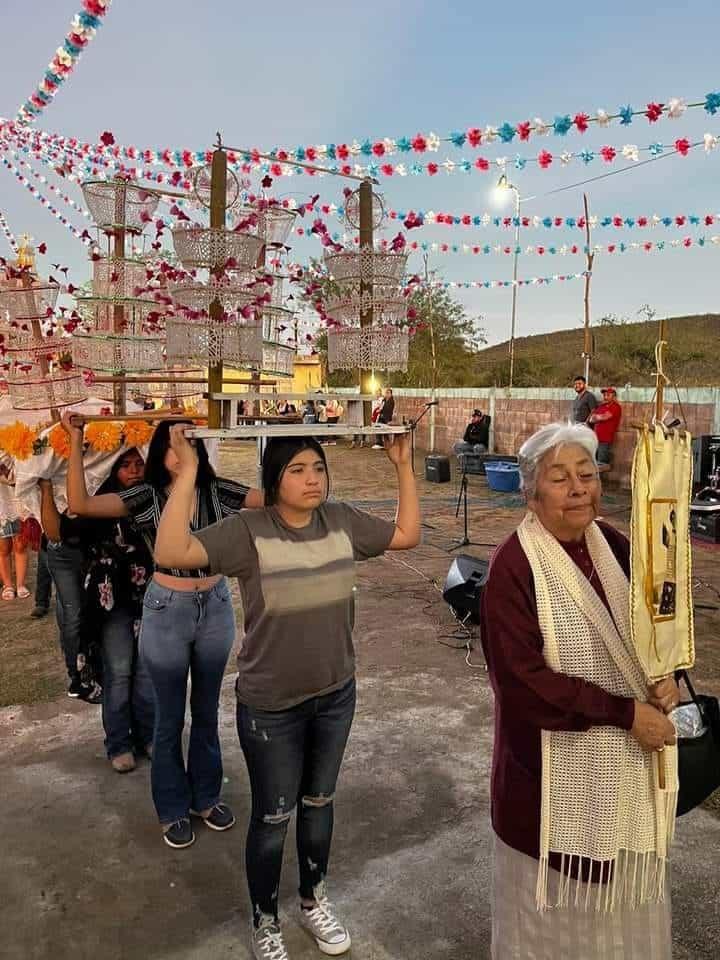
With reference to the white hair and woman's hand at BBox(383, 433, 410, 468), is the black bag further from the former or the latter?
woman's hand at BBox(383, 433, 410, 468)

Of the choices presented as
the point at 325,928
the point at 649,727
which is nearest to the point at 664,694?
the point at 649,727

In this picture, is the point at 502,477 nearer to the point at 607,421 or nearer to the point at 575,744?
the point at 607,421

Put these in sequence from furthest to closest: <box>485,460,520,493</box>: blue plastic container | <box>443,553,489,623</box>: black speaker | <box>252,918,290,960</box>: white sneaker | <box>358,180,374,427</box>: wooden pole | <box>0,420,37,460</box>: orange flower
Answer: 1. <box>485,460,520,493</box>: blue plastic container
2. <box>443,553,489,623</box>: black speaker
3. <box>0,420,37,460</box>: orange flower
4. <box>358,180,374,427</box>: wooden pole
5. <box>252,918,290,960</box>: white sneaker

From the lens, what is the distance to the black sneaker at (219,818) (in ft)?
9.72

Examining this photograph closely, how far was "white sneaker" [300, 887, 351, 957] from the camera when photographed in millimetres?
2283

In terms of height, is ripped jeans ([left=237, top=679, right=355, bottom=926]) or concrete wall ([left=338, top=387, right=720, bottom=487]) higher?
concrete wall ([left=338, top=387, right=720, bottom=487])

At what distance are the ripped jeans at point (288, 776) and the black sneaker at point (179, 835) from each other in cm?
67

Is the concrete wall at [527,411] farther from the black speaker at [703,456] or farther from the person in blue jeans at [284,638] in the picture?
the person in blue jeans at [284,638]

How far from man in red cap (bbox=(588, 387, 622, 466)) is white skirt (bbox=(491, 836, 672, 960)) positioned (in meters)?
11.0

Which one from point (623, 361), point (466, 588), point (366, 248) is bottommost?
point (466, 588)

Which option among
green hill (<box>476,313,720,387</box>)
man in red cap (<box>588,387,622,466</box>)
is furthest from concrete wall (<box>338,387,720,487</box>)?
green hill (<box>476,313,720,387</box>)

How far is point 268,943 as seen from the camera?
223 cm

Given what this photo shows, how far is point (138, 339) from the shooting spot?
2689mm

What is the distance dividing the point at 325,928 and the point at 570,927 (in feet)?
2.98
